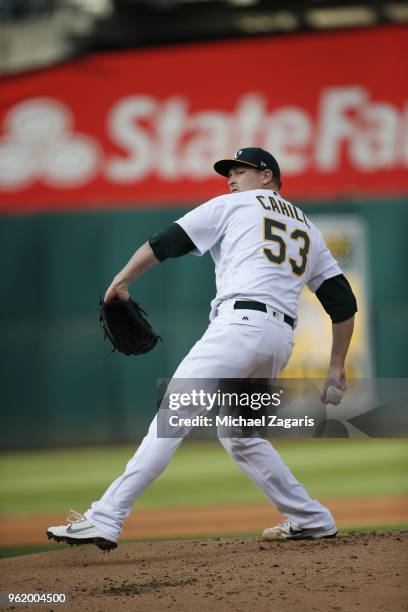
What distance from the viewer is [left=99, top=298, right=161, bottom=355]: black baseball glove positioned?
2.70 meters

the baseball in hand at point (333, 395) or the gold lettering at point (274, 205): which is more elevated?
the gold lettering at point (274, 205)

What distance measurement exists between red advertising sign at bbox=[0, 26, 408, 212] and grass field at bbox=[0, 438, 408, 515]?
2020mm

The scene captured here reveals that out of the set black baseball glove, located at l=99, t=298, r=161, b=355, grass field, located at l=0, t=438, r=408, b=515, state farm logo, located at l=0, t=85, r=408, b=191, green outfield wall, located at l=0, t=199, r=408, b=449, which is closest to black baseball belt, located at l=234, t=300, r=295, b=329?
black baseball glove, located at l=99, t=298, r=161, b=355

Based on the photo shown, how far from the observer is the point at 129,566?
9.03ft

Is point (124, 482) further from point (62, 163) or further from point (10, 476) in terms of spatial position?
point (62, 163)

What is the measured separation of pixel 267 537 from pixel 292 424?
65 cm

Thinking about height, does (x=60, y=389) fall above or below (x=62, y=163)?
below

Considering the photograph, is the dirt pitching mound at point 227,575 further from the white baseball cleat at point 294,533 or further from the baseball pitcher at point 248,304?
the baseball pitcher at point 248,304

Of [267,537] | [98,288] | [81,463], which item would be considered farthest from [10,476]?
[267,537]

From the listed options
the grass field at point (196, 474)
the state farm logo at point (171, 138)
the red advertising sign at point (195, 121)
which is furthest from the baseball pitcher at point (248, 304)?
the state farm logo at point (171, 138)

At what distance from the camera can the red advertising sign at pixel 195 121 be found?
7438 millimetres

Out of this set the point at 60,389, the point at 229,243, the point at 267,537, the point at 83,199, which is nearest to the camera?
the point at 229,243

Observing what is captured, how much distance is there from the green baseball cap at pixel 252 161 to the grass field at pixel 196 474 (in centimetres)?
229

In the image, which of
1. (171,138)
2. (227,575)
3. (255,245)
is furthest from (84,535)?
(171,138)
